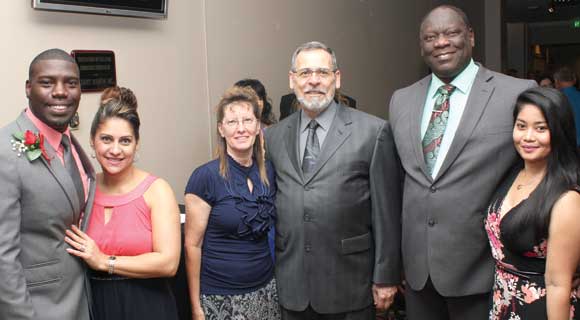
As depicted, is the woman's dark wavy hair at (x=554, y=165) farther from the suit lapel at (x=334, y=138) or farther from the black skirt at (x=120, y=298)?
the black skirt at (x=120, y=298)

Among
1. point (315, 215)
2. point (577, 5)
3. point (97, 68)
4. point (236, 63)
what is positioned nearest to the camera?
point (315, 215)

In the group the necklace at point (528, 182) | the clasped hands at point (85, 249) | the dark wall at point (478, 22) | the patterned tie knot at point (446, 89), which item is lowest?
the clasped hands at point (85, 249)

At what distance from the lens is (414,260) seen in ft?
8.56

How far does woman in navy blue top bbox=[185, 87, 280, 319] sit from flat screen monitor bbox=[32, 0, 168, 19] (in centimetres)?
157

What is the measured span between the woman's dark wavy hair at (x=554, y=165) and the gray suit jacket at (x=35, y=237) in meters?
1.58

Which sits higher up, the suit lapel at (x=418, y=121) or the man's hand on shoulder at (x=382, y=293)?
the suit lapel at (x=418, y=121)

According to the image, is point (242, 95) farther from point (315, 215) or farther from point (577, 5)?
point (577, 5)

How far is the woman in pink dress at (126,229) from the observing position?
7.41 ft

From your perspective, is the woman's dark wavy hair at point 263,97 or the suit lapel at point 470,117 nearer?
the suit lapel at point 470,117

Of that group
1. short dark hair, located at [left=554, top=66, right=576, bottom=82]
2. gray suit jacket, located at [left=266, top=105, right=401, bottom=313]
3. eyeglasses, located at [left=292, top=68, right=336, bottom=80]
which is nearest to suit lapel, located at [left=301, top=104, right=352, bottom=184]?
gray suit jacket, located at [left=266, top=105, right=401, bottom=313]

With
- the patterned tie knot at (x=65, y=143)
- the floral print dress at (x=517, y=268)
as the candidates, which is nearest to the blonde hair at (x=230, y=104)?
the patterned tie knot at (x=65, y=143)

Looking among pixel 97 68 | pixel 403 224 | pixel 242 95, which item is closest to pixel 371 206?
pixel 403 224

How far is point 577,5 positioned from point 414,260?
10.5 metres

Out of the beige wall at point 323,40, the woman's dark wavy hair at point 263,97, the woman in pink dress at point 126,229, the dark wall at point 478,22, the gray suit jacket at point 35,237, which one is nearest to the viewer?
the gray suit jacket at point 35,237
